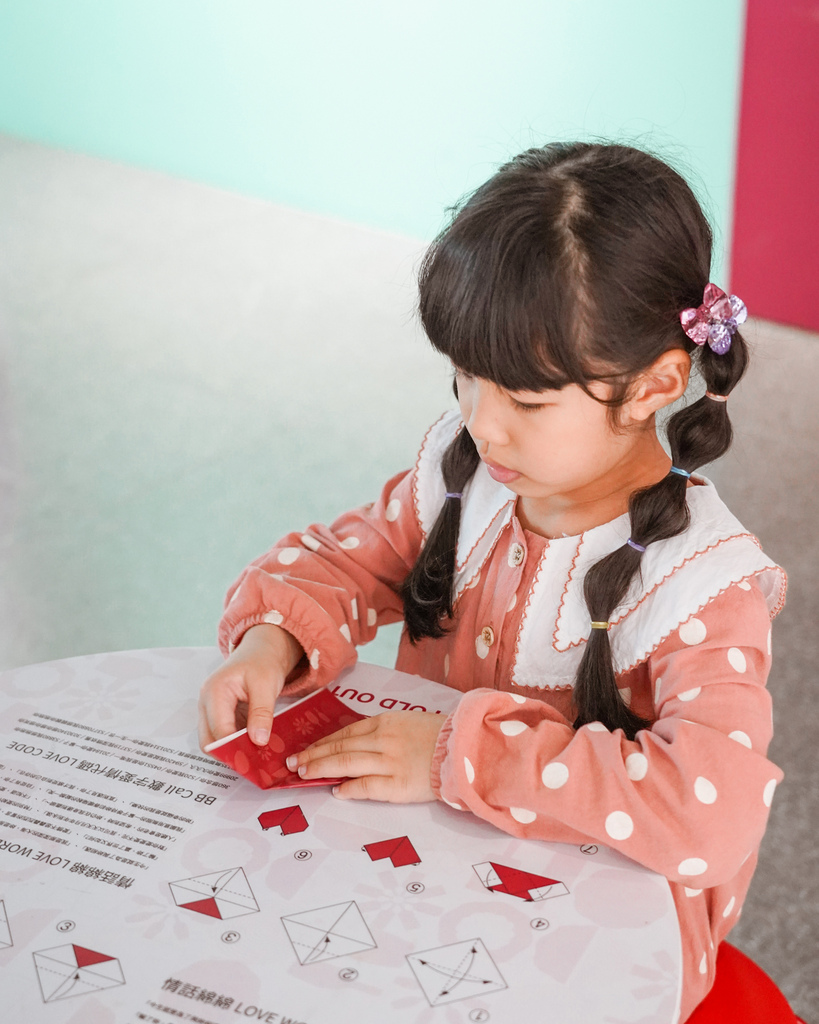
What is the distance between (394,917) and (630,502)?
436 mm

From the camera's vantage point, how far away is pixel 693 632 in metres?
0.92

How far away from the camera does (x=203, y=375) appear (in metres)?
3.27

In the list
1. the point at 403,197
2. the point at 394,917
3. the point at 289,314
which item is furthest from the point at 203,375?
the point at 394,917

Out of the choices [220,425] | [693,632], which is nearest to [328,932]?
[693,632]

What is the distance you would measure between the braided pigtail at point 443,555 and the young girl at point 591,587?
50 millimetres

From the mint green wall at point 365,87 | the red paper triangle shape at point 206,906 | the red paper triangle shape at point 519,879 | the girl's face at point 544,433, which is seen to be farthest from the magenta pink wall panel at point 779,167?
the red paper triangle shape at point 206,906

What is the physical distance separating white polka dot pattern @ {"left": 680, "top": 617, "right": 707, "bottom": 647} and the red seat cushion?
313 mm

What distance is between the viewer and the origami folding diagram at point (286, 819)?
843 millimetres

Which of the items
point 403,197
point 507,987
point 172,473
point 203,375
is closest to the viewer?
point 507,987

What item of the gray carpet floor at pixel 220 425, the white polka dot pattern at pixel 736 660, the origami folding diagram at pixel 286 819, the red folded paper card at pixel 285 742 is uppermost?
the white polka dot pattern at pixel 736 660

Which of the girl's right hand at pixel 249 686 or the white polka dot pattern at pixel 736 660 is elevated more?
→ the white polka dot pattern at pixel 736 660

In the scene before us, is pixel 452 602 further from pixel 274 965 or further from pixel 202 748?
pixel 274 965

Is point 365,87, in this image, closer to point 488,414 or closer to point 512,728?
point 488,414

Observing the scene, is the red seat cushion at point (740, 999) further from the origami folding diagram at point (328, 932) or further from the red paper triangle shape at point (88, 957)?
the red paper triangle shape at point (88, 957)
